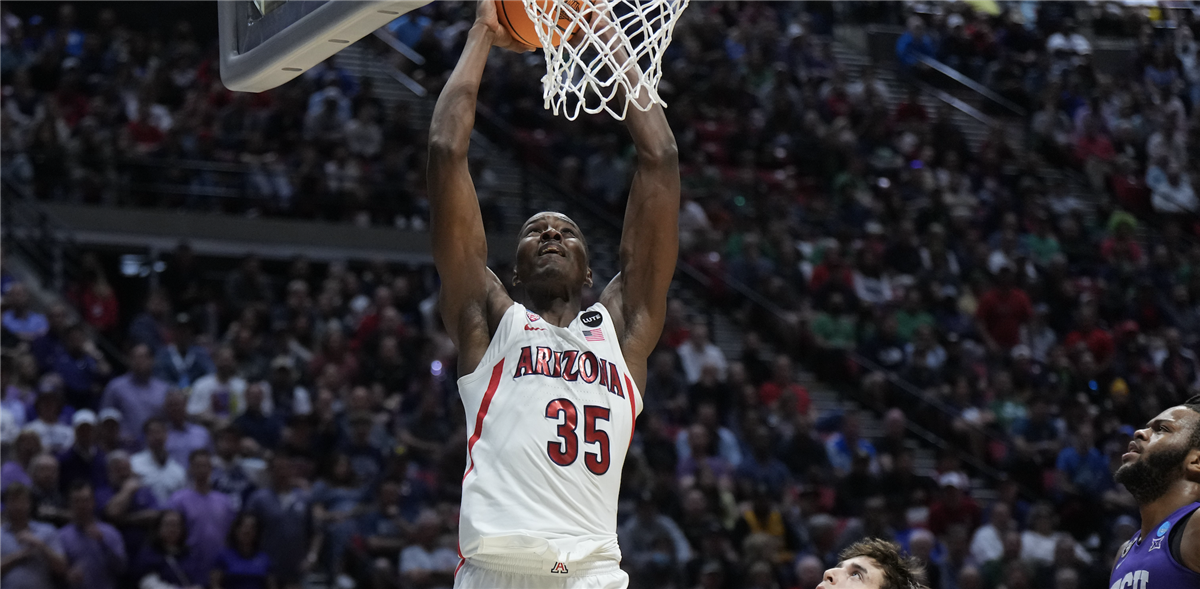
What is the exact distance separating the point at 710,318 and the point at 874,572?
8558 millimetres

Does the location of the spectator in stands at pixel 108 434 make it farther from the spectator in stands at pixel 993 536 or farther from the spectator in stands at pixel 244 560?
the spectator in stands at pixel 993 536

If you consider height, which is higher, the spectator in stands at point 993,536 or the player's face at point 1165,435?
the player's face at point 1165,435

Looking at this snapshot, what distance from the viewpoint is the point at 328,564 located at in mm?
8594

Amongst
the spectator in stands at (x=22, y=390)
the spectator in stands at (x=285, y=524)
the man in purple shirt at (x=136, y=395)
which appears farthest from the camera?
the man in purple shirt at (x=136, y=395)

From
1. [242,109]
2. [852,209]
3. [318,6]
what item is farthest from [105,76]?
[318,6]

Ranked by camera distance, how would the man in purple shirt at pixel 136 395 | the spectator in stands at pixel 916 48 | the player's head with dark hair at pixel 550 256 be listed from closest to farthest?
the player's head with dark hair at pixel 550 256 → the man in purple shirt at pixel 136 395 → the spectator in stands at pixel 916 48

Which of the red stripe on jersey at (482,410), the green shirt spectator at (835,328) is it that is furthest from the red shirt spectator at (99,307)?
the red stripe on jersey at (482,410)

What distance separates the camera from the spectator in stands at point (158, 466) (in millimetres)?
8594

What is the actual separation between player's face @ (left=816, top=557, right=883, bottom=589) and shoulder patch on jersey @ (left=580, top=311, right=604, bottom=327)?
1060mm

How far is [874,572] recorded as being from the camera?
12.6ft

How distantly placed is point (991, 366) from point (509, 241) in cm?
458

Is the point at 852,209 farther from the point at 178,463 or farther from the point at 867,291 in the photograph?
the point at 178,463

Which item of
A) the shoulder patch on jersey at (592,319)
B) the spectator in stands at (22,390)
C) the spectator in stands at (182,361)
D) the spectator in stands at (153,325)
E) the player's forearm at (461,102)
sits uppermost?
the player's forearm at (461,102)

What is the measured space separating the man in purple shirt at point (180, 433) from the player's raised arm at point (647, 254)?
5235 mm
